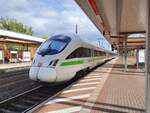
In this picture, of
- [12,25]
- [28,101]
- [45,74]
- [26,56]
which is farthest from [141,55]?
[12,25]

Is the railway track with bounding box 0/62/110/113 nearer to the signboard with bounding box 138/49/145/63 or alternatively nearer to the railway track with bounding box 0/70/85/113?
the railway track with bounding box 0/70/85/113

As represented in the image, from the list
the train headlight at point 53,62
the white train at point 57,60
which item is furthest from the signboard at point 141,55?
the train headlight at point 53,62

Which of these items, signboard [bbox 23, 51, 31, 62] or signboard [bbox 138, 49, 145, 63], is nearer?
signboard [bbox 138, 49, 145, 63]

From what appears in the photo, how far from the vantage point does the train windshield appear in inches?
543

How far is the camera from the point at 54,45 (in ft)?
46.9

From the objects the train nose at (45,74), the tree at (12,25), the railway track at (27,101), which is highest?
the tree at (12,25)

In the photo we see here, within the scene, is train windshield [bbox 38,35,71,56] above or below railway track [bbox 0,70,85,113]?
above

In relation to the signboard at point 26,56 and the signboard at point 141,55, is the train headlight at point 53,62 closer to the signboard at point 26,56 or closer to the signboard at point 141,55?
the signboard at point 141,55

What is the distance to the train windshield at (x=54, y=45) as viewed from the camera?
13.8 meters

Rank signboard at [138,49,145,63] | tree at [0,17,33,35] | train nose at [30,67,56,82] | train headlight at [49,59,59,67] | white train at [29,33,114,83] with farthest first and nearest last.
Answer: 1. tree at [0,17,33,35]
2. signboard at [138,49,145,63]
3. train headlight at [49,59,59,67]
4. white train at [29,33,114,83]
5. train nose at [30,67,56,82]

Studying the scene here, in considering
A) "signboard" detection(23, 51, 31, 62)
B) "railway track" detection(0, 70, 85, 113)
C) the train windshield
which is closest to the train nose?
"railway track" detection(0, 70, 85, 113)

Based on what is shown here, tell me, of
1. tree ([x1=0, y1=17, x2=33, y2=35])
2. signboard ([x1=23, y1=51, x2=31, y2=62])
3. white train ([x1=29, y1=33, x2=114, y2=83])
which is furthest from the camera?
tree ([x1=0, y1=17, x2=33, y2=35])

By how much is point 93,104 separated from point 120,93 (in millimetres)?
2765

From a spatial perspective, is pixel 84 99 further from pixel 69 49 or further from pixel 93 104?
pixel 69 49
